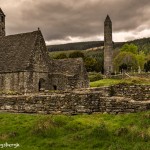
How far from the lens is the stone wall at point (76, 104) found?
17398mm

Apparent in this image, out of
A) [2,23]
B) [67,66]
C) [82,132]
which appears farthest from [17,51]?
[82,132]

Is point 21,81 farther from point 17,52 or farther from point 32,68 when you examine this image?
point 17,52

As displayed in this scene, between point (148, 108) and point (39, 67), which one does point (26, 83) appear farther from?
point (148, 108)

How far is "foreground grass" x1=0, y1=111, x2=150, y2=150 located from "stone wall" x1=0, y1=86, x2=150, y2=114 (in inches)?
29.4

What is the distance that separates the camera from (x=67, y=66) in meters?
45.0

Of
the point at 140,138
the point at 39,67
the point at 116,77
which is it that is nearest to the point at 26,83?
the point at 39,67

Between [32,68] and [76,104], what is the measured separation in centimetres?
2080

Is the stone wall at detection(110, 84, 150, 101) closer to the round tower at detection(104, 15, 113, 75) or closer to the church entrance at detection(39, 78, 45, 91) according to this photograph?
the church entrance at detection(39, 78, 45, 91)

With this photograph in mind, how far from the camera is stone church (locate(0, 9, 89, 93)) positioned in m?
38.5

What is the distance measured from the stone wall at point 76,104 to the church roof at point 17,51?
1792 centimetres

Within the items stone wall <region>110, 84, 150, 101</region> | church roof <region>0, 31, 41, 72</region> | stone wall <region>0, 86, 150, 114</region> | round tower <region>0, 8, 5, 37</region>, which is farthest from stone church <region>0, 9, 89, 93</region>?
stone wall <region>0, 86, 150, 114</region>

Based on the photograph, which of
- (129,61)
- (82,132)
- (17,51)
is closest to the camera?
(82,132)

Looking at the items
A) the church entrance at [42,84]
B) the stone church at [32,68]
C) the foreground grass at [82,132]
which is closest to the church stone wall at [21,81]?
the stone church at [32,68]

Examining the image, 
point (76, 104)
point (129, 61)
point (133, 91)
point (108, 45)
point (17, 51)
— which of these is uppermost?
point (108, 45)
